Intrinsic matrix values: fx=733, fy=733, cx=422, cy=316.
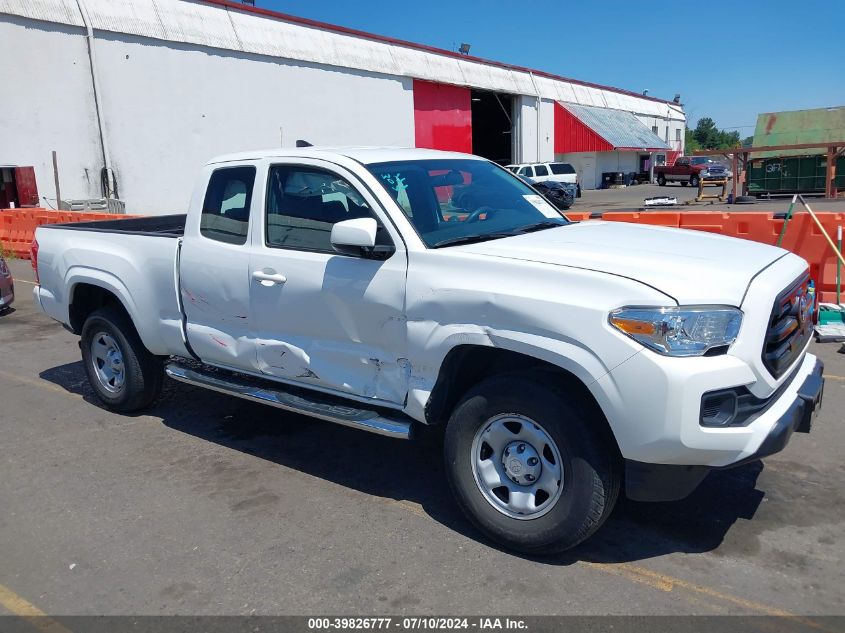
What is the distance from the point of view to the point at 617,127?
1978 inches

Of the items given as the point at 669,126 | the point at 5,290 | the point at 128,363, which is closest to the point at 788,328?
the point at 128,363

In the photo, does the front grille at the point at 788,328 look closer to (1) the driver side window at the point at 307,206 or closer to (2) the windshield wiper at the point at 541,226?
(2) the windshield wiper at the point at 541,226

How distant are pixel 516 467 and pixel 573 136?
4493 centimetres

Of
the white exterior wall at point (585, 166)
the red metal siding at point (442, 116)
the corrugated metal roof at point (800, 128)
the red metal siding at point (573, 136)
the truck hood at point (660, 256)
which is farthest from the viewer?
the white exterior wall at point (585, 166)

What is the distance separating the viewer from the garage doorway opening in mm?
42150

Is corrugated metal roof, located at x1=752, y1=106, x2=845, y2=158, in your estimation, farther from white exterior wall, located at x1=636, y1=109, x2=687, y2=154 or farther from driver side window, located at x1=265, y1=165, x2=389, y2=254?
white exterior wall, located at x1=636, y1=109, x2=687, y2=154

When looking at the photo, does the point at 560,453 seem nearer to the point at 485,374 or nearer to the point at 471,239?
the point at 485,374

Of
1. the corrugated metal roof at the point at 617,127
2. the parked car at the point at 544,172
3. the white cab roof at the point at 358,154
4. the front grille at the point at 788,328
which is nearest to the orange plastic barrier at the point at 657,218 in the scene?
the white cab roof at the point at 358,154

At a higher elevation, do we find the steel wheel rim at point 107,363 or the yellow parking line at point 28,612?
the steel wheel rim at point 107,363

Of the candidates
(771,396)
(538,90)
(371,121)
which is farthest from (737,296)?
(538,90)

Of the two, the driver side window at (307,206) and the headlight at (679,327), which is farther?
the driver side window at (307,206)

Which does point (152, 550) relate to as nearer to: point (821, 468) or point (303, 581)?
point (303, 581)

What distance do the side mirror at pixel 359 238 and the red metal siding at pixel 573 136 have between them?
4370cm

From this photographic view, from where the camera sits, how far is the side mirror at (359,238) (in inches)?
148
